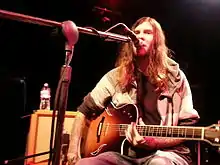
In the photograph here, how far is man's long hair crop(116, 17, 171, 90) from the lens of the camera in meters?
2.18

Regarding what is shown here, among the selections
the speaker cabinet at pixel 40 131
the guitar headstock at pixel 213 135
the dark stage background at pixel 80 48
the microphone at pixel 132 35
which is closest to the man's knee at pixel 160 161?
the guitar headstock at pixel 213 135

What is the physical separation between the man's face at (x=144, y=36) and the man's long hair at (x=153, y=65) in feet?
0.12

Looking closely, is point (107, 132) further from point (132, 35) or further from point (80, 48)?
point (80, 48)

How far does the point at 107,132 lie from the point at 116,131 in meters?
0.07

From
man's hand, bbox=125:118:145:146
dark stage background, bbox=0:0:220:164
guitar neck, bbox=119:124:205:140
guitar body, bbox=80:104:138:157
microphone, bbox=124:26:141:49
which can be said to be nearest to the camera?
microphone, bbox=124:26:141:49

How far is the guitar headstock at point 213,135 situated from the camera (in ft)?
5.88

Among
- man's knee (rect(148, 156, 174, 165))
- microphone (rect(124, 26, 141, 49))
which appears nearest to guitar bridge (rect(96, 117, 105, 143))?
man's knee (rect(148, 156, 174, 165))

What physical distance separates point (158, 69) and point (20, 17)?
105 centimetres

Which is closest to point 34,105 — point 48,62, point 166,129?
point 48,62

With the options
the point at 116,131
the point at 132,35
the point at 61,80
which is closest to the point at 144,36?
the point at 132,35

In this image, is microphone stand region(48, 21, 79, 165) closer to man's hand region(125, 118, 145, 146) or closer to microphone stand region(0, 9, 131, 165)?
microphone stand region(0, 9, 131, 165)

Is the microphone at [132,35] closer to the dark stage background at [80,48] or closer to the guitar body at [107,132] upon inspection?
the guitar body at [107,132]

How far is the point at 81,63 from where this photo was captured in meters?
4.06

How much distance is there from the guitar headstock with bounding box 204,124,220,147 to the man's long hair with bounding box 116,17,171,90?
41cm
